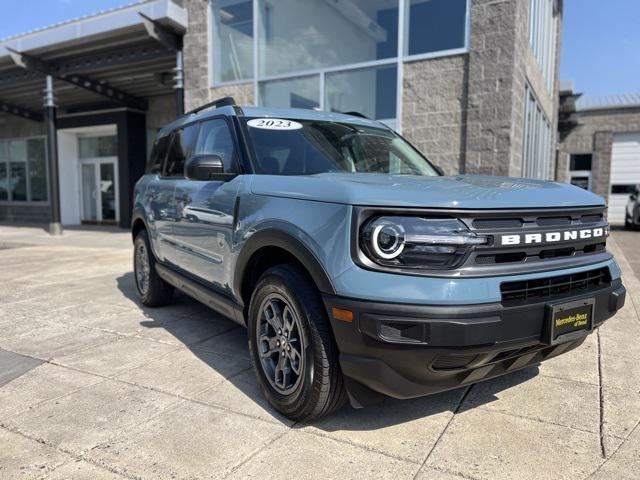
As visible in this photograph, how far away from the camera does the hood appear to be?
7.22 ft

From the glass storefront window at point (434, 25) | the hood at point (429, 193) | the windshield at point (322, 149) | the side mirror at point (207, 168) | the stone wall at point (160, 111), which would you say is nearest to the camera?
the hood at point (429, 193)

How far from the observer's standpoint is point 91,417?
2.80 m

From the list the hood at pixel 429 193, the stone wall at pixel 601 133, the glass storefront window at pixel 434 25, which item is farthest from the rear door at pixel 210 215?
the stone wall at pixel 601 133

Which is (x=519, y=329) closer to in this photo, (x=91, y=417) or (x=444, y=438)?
(x=444, y=438)

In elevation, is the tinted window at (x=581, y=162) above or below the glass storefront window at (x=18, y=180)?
above

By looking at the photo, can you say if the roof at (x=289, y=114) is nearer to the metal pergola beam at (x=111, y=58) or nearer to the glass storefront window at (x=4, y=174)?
the metal pergola beam at (x=111, y=58)

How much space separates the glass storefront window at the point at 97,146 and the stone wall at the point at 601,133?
19764mm

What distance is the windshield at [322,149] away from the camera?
128 inches

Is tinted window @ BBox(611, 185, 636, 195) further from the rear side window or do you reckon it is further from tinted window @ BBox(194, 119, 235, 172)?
tinted window @ BBox(194, 119, 235, 172)

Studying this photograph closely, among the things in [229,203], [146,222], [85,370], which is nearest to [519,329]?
[229,203]

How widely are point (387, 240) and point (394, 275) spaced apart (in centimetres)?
16

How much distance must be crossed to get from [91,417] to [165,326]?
1.86 metres

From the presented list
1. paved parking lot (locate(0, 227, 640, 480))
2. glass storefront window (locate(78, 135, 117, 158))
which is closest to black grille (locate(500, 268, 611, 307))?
paved parking lot (locate(0, 227, 640, 480))

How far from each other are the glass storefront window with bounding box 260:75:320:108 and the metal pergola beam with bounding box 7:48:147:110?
653 centimetres
